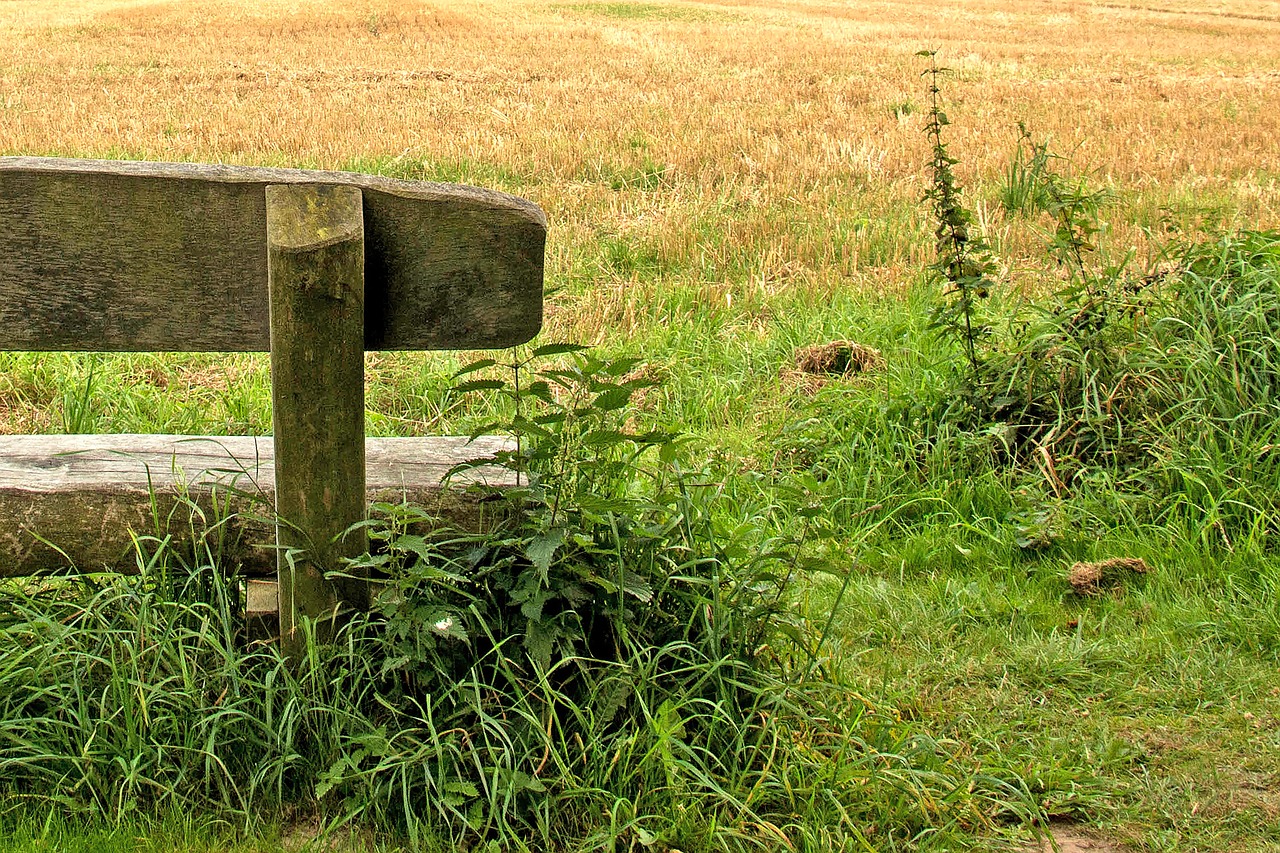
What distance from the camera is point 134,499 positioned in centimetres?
255

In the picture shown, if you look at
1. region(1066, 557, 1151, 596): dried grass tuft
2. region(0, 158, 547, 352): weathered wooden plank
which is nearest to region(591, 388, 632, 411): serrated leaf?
region(0, 158, 547, 352): weathered wooden plank

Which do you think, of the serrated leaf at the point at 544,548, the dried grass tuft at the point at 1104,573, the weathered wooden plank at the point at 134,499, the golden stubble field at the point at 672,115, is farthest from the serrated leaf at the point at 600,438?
the golden stubble field at the point at 672,115

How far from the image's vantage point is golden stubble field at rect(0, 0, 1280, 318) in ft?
26.6

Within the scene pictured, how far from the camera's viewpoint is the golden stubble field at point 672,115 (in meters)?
8.09

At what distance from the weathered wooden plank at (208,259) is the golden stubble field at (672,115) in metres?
3.89

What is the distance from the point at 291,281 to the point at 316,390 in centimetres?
21

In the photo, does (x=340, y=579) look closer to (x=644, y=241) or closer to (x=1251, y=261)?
(x=1251, y=261)

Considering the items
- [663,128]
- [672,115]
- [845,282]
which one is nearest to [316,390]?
[845,282]

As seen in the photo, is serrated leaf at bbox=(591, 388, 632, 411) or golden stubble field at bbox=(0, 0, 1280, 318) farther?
golden stubble field at bbox=(0, 0, 1280, 318)

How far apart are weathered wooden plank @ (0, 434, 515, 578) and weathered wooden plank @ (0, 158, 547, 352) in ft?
1.47

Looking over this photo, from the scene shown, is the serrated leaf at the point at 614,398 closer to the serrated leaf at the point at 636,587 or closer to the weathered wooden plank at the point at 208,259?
the weathered wooden plank at the point at 208,259

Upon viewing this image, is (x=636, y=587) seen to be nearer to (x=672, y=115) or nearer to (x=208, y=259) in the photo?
(x=208, y=259)

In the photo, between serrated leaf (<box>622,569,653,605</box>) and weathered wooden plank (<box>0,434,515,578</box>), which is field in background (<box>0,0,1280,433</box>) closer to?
weathered wooden plank (<box>0,434,515,578</box>)

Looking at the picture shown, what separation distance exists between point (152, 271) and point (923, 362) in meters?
3.59
